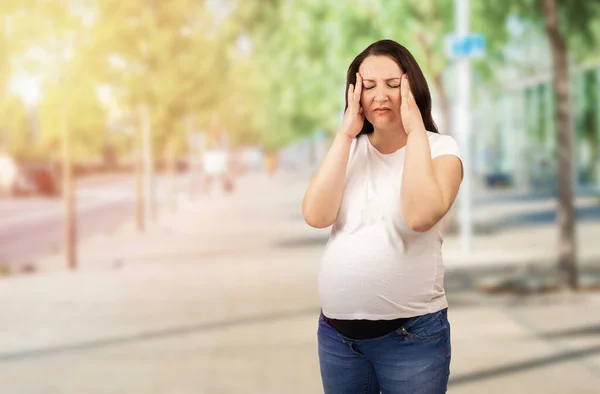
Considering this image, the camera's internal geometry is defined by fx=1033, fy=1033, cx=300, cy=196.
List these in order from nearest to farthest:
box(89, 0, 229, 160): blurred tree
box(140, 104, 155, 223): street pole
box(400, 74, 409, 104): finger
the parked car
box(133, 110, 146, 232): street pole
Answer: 1. box(400, 74, 409, 104): finger
2. box(89, 0, 229, 160): blurred tree
3. box(133, 110, 146, 232): street pole
4. box(140, 104, 155, 223): street pole
5. the parked car

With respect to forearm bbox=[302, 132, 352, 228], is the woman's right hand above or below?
above

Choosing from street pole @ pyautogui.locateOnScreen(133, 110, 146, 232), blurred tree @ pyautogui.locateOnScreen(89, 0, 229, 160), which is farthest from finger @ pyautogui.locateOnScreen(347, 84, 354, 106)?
street pole @ pyautogui.locateOnScreen(133, 110, 146, 232)

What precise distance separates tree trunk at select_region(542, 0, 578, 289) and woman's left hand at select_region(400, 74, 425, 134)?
8797 mm

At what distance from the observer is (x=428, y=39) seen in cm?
1889

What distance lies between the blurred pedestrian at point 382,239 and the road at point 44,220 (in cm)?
1401

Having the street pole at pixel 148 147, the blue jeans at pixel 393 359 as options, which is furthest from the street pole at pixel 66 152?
the blue jeans at pixel 393 359

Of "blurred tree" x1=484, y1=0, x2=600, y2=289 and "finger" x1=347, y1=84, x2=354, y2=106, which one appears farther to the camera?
"blurred tree" x1=484, y1=0, x2=600, y2=289

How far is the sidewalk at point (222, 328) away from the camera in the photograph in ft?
22.7

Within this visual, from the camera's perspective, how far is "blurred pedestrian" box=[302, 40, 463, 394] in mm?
2801

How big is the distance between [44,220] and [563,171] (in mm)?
21053

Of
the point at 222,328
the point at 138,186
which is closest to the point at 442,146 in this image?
the point at 222,328

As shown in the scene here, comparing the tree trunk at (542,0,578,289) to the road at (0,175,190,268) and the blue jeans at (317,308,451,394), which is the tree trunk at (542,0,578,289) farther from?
the road at (0,175,190,268)

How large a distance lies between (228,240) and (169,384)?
40.0 feet

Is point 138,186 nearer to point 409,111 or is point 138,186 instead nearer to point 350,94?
point 350,94
